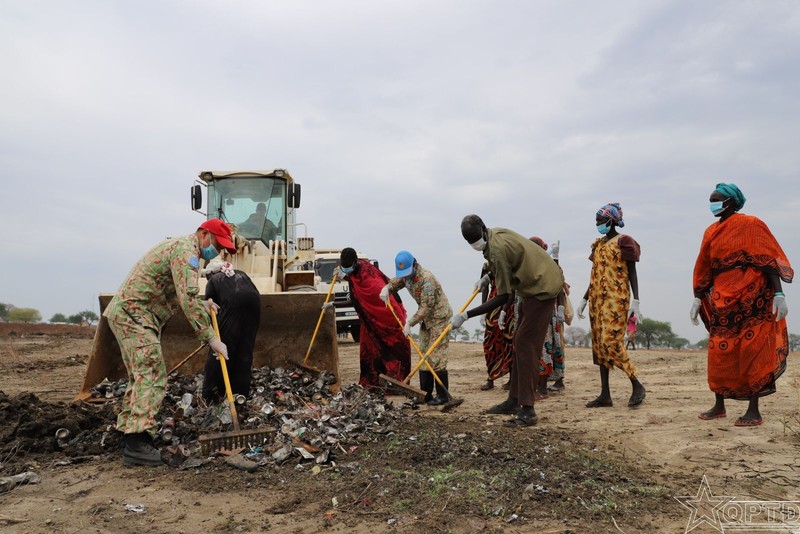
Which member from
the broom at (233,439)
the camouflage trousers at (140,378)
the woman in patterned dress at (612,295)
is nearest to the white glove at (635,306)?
the woman in patterned dress at (612,295)

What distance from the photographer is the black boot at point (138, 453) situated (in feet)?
13.5

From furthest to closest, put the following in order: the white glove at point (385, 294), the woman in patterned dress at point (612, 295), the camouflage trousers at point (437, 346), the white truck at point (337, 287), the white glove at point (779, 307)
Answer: the white truck at point (337, 287) → the white glove at point (385, 294) → the camouflage trousers at point (437, 346) → the woman in patterned dress at point (612, 295) → the white glove at point (779, 307)

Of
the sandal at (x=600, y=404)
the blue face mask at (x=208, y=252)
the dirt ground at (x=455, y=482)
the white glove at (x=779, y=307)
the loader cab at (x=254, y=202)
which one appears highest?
the loader cab at (x=254, y=202)

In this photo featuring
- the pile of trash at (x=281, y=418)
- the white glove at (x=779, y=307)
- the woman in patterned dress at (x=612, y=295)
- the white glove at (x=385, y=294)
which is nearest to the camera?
the pile of trash at (x=281, y=418)

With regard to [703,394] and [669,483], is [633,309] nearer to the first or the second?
[703,394]

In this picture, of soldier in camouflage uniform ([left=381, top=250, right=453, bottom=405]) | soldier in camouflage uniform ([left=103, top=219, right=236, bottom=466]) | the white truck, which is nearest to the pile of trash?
soldier in camouflage uniform ([left=103, top=219, right=236, bottom=466])

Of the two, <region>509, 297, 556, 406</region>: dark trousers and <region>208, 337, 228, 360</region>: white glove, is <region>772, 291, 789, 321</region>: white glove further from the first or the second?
<region>208, 337, 228, 360</region>: white glove

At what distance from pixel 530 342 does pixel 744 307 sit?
69.8 inches

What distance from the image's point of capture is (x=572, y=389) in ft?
24.9

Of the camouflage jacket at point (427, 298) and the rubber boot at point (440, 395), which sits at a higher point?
the camouflage jacket at point (427, 298)

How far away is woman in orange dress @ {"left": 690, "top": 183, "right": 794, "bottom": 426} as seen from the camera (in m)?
4.77

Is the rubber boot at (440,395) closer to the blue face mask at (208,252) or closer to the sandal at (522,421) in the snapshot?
the sandal at (522,421)

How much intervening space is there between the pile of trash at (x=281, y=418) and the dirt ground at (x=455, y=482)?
17 cm

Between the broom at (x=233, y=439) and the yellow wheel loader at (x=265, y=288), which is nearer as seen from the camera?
the broom at (x=233, y=439)
